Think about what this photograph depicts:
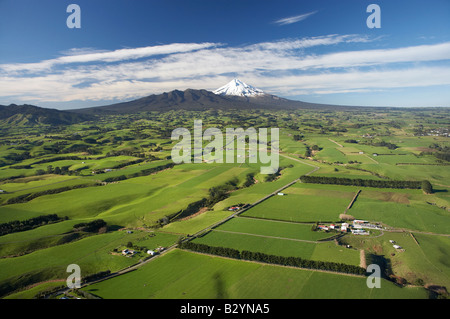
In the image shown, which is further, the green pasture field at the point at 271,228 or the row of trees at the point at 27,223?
the row of trees at the point at 27,223

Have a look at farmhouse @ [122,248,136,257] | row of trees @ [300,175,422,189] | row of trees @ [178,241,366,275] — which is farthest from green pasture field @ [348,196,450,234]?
farmhouse @ [122,248,136,257]

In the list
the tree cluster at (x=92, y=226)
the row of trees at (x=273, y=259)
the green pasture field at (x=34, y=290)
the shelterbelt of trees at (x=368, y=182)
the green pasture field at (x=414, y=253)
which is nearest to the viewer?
the green pasture field at (x=34, y=290)

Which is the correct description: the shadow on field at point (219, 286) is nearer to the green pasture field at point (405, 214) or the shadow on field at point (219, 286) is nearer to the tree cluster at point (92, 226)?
the tree cluster at point (92, 226)

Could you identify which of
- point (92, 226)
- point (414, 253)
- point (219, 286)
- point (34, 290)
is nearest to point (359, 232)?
point (414, 253)

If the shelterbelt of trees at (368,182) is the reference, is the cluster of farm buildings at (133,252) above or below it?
below

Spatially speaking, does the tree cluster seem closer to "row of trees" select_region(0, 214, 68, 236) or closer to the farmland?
the farmland

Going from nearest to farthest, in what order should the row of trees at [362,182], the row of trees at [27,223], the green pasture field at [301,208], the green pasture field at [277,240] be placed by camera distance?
1. the green pasture field at [277,240]
2. the row of trees at [27,223]
3. the green pasture field at [301,208]
4. the row of trees at [362,182]

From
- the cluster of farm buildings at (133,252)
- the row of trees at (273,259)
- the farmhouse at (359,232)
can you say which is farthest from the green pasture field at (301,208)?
the cluster of farm buildings at (133,252)
